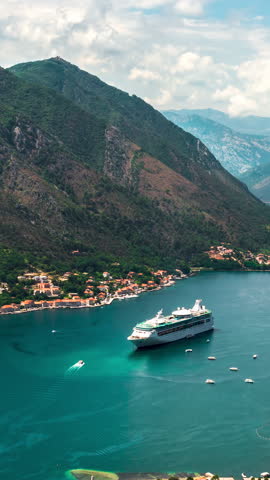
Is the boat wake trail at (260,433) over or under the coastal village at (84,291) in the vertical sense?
under

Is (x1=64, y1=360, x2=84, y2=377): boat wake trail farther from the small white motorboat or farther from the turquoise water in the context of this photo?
the turquoise water

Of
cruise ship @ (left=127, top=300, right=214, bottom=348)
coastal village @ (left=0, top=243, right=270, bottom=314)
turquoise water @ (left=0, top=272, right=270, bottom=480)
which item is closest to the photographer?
turquoise water @ (left=0, top=272, right=270, bottom=480)

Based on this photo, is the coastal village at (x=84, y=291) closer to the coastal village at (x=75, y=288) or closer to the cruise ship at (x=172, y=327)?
the coastal village at (x=75, y=288)

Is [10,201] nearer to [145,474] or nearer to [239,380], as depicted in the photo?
[239,380]

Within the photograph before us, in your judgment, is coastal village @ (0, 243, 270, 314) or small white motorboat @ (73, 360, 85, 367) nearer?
small white motorboat @ (73, 360, 85, 367)

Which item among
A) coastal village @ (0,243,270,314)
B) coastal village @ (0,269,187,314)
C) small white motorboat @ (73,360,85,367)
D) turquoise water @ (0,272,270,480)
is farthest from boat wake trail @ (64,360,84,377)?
coastal village @ (0,243,270,314)

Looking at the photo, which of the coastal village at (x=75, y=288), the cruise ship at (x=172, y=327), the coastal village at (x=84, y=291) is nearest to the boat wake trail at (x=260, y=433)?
the cruise ship at (x=172, y=327)
